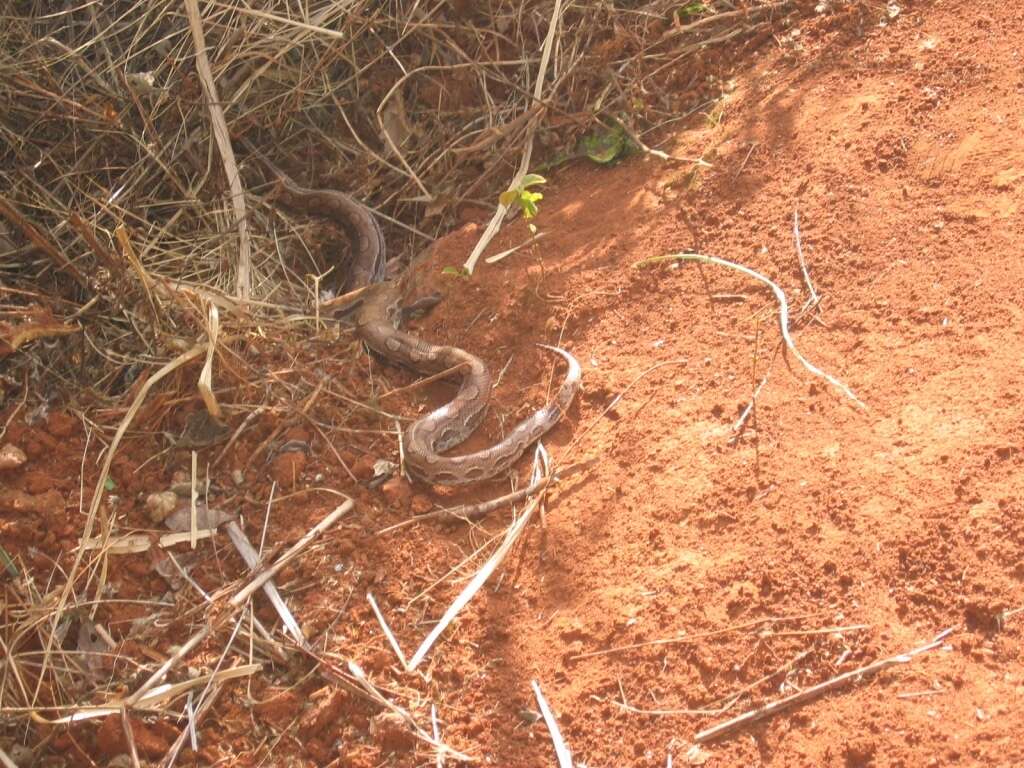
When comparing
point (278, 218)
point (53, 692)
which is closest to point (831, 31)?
point (278, 218)

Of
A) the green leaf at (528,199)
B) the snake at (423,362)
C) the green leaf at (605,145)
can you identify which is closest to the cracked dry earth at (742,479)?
the snake at (423,362)

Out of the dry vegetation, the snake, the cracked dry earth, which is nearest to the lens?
the cracked dry earth

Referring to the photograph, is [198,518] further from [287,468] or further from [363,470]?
[363,470]

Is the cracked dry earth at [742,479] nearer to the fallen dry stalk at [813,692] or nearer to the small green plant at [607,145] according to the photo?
the fallen dry stalk at [813,692]

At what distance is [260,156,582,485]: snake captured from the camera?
5266 mm

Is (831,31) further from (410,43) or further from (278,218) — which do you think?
(278,218)

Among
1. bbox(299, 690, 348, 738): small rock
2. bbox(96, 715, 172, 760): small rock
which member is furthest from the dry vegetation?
bbox(299, 690, 348, 738): small rock

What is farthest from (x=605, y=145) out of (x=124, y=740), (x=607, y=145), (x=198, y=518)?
(x=124, y=740)

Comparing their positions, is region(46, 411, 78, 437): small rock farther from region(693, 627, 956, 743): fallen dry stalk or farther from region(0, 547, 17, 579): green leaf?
region(693, 627, 956, 743): fallen dry stalk

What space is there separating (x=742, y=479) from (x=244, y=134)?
4.11m

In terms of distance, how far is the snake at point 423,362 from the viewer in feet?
17.3

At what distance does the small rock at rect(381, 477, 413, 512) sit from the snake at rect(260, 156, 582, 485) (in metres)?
0.09

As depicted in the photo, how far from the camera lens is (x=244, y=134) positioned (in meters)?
6.79

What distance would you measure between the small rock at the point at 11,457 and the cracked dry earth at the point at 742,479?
0.06 metres
